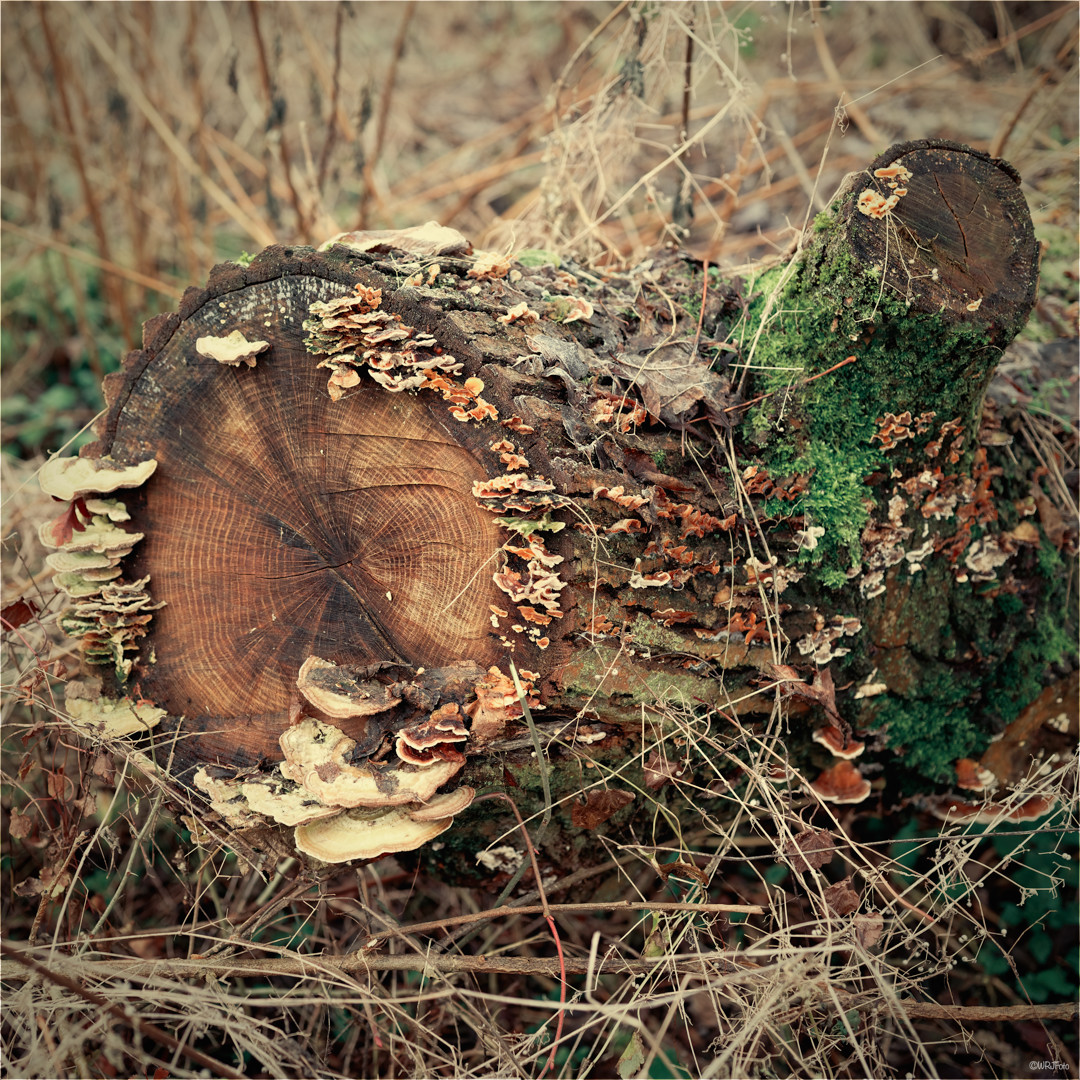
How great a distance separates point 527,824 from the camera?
218cm

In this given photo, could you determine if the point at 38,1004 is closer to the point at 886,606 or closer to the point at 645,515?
the point at 645,515

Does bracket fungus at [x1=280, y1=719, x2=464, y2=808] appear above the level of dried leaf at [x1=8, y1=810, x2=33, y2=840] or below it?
above

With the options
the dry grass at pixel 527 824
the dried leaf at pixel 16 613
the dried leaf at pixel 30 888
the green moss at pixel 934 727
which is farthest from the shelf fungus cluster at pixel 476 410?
the dried leaf at pixel 30 888

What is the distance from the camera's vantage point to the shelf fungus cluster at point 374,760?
1.87m

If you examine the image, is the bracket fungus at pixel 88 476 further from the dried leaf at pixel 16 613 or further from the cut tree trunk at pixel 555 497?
the dried leaf at pixel 16 613

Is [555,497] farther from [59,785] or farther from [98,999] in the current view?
[59,785]

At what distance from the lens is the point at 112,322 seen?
16.8ft

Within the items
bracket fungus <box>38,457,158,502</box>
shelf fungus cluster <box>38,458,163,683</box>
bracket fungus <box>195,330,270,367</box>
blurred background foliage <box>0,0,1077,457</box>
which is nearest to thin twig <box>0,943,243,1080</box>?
shelf fungus cluster <box>38,458,163,683</box>

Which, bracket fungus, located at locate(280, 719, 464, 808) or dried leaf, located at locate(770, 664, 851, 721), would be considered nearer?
bracket fungus, located at locate(280, 719, 464, 808)

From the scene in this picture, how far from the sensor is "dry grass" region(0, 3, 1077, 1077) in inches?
77.0

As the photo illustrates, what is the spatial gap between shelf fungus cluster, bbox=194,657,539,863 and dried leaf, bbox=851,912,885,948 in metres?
0.95

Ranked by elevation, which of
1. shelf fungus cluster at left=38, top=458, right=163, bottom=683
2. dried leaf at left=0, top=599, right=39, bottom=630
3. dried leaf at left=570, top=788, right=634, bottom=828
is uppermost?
shelf fungus cluster at left=38, top=458, right=163, bottom=683

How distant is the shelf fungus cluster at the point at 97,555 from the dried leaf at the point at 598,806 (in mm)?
1242

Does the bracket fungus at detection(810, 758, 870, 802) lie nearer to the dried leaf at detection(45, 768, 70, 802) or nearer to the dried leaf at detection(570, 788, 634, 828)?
the dried leaf at detection(570, 788, 634, 828)
